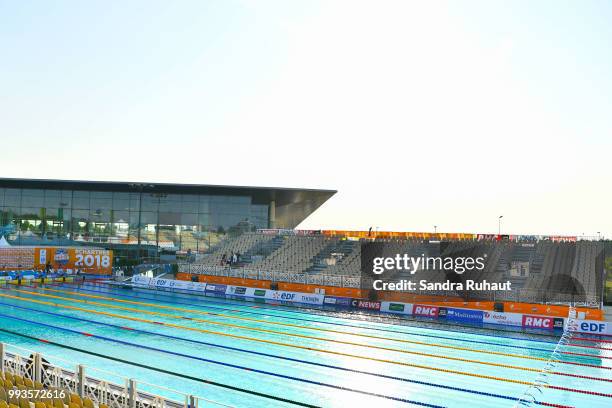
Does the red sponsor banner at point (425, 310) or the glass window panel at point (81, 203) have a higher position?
the glass window panel at point (81, 203)

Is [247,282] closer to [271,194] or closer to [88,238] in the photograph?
[271,194]

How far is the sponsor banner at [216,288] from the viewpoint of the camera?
2999 centimetres

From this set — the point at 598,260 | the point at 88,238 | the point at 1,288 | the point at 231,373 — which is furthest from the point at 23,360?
the point at 88,238

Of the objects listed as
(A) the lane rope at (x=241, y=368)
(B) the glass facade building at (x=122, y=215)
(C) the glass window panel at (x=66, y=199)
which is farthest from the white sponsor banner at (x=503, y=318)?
(C) the glass window panel at (x=66, y=199)

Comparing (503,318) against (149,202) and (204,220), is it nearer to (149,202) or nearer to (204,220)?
(204,220)

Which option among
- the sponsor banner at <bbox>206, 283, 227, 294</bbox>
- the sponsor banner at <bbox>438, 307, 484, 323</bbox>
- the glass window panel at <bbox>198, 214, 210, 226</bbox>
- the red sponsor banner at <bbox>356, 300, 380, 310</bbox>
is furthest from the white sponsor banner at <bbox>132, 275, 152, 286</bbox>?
the sponsor banner at <bbox>438, 307, 484, 323</bbox>

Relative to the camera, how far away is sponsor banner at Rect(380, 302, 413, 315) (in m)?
23.4

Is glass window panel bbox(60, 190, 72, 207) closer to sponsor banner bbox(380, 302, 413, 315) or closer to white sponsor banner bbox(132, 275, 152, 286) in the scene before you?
white sponsor banner bbox(132, 275, 152, 286)

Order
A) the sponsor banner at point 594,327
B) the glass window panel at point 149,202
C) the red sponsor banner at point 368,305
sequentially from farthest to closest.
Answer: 1. the glass window panel at point 149,202
2. the red sponsor banner at point 368,305
3. the sponsor banner at point 594,327

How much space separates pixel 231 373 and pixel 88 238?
111 feet

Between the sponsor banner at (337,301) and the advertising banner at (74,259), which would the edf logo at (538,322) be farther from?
the advertising banner at (74,259)

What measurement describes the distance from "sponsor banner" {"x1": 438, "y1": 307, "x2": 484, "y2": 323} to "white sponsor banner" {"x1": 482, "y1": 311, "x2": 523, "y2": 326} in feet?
0.97

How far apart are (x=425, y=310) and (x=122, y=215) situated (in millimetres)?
28453

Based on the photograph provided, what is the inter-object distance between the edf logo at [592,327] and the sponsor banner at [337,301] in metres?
10.1
